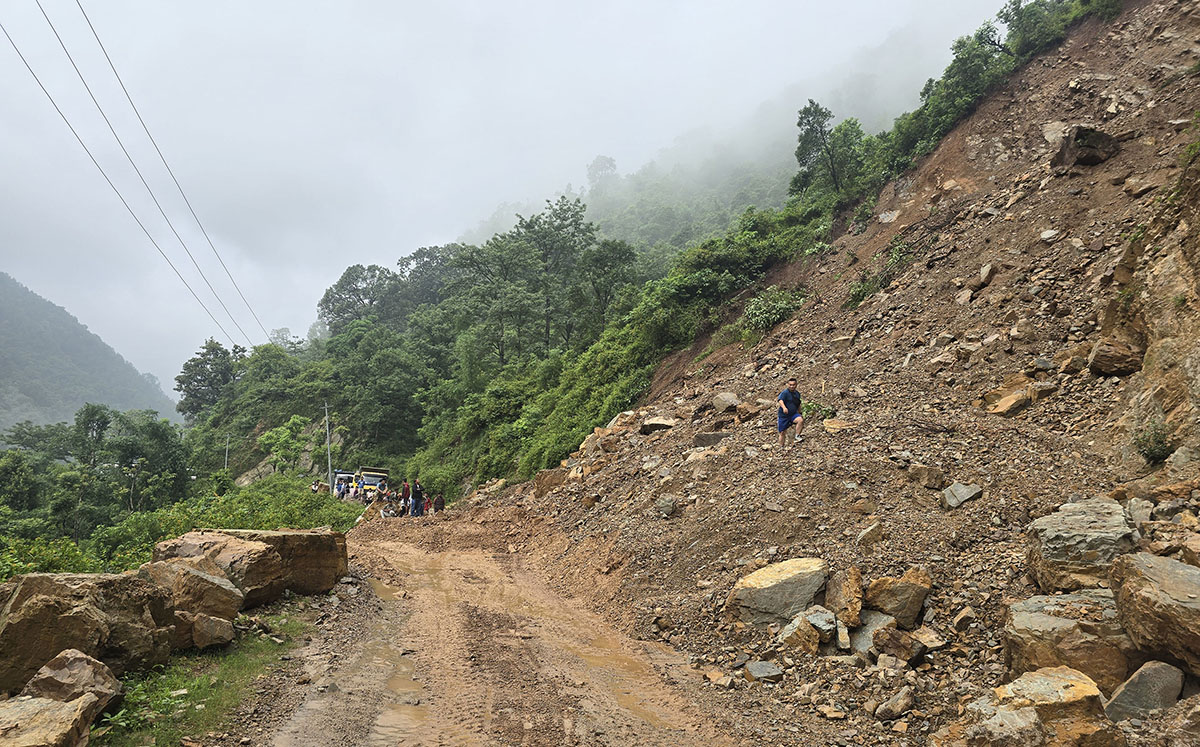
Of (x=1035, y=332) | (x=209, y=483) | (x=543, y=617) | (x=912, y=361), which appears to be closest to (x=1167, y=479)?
(x=1035, y=332)

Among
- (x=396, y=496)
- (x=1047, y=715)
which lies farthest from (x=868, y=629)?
(x=396, y=496)

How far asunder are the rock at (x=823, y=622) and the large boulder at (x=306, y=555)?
7872mm

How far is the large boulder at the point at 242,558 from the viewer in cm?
786

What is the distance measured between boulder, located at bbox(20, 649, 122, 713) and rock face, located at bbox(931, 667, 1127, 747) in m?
6.88

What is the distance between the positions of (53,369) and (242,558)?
7351 inches

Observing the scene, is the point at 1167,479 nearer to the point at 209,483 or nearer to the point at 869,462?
the point at 869,462

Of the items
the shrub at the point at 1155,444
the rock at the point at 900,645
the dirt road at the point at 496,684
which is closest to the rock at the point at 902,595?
the rock at the point at 900,645

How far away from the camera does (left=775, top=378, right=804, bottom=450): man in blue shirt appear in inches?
435

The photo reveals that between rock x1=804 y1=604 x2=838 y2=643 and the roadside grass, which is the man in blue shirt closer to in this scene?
rock x1=804 y1=604 x2=838 y2=643

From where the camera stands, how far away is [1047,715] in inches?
158

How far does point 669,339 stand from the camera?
22.7 meters

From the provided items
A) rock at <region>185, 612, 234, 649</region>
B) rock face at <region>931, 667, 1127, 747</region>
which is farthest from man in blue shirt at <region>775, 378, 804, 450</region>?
rock at <region>185, 612, 234, 649</region>

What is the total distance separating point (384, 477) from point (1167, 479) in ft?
97.6

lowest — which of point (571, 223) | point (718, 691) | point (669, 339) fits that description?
point (718, 691)
